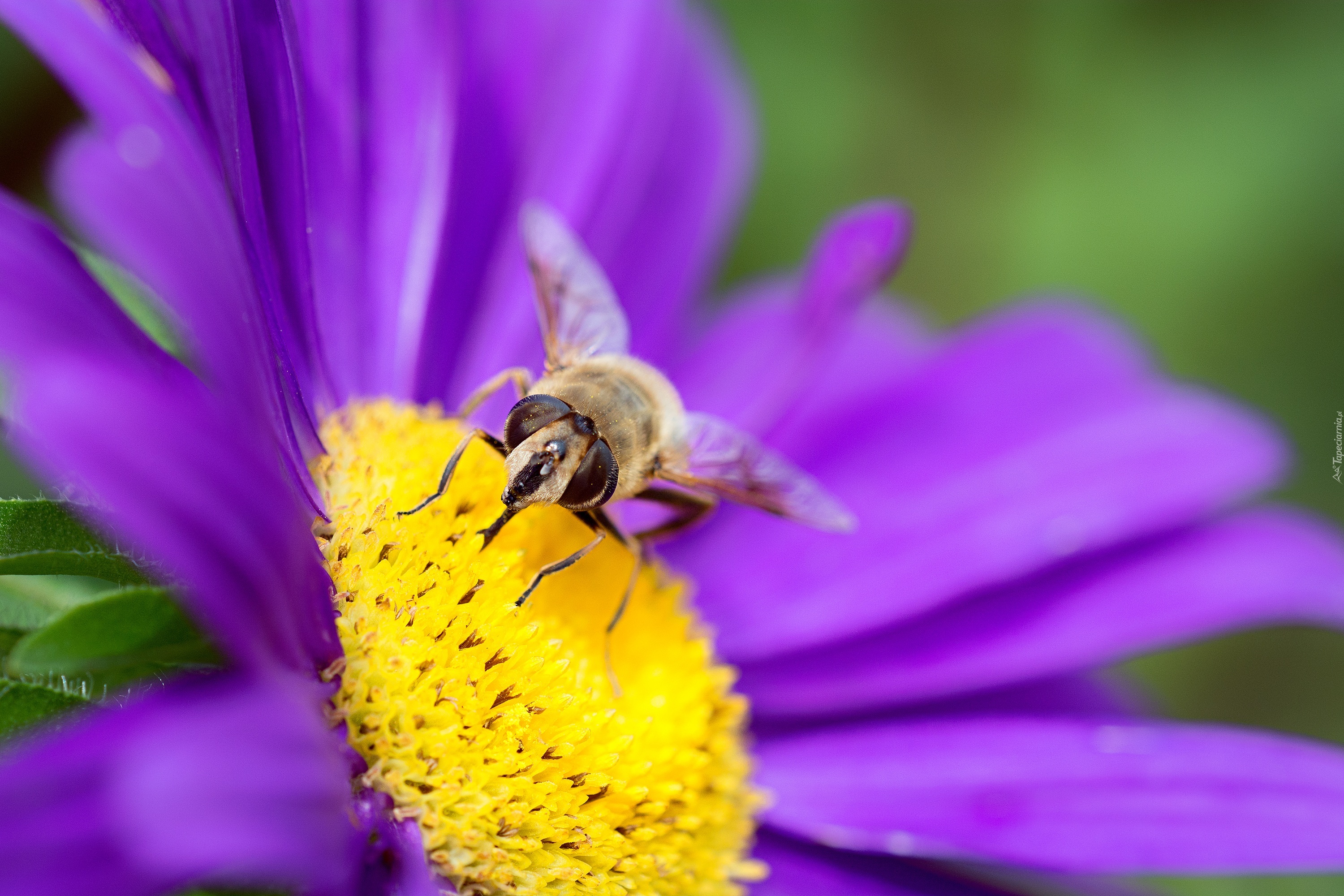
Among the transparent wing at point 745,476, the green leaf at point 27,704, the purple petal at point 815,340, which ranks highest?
the purple petal at point 815,340

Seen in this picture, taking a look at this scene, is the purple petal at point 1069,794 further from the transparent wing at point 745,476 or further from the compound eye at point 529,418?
the compound eye at point 529,418

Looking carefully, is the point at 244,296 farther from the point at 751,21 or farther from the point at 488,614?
the point at 751,21

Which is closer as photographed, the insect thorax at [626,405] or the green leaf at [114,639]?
the green leaf at [114,639]

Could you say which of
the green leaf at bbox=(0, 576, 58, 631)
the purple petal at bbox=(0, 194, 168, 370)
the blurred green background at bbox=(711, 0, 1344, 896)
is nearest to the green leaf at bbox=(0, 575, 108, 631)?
the green leaf at bbox=(0, 576, 58, 631)

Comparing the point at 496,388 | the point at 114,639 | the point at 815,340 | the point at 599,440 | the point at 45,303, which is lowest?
the point at 114,639

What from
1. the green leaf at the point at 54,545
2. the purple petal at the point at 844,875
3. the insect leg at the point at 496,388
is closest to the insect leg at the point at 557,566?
the insect leg at the point at 496,388

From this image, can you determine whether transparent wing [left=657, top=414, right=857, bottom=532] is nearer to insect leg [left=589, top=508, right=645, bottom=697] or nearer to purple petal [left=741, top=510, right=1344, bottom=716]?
insect leg [left=589, top=508, right=645, bottom=697]

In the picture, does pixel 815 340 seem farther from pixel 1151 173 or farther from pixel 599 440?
pixel 1151 173

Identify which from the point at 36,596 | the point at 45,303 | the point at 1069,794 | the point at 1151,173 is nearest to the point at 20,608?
the point at 36,596

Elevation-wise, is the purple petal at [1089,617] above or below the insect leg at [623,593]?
above
